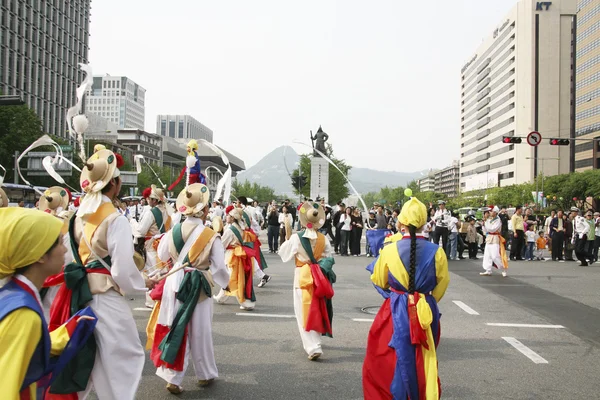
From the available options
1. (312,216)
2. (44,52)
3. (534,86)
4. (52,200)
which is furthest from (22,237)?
(534,86)

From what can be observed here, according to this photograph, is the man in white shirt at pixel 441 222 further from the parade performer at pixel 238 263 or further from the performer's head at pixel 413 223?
the performer's head at pixel 413 223

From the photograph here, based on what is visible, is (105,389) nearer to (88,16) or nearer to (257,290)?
(257,290)

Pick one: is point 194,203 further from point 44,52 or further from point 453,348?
point 44,52

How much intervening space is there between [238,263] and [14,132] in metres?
36.2

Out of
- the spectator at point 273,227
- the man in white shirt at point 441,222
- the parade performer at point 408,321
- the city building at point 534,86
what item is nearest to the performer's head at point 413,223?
the parade performer at point 408,321

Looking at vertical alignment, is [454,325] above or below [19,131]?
below

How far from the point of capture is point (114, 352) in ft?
13.2

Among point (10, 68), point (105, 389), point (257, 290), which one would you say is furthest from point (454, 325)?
point (10, 68)

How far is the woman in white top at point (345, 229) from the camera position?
20672 mm

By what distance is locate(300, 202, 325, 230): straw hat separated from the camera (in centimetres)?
688

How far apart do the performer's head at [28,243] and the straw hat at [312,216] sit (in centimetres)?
437

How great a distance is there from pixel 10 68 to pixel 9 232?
75.7 meters

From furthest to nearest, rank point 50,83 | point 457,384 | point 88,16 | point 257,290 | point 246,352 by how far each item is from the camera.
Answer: point 88,16, point 50,83, point 257,290, point 246,352, point 457,384

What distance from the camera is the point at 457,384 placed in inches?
218
